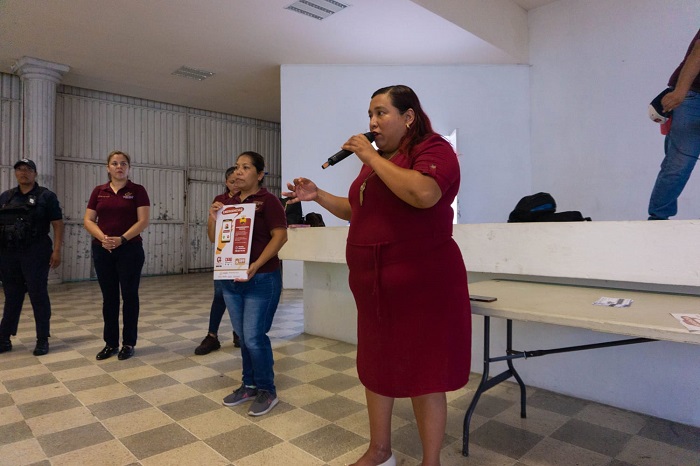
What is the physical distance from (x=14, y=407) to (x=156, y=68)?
691 centimetres

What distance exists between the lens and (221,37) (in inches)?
263

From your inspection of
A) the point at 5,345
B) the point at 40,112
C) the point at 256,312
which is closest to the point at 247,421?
the point at 256,312

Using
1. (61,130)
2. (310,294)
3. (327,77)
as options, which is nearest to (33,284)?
(310,294)

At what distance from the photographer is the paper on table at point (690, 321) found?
1.35 metres

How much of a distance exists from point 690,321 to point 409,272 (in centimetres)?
90

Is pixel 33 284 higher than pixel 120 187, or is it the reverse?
pixel 120 187

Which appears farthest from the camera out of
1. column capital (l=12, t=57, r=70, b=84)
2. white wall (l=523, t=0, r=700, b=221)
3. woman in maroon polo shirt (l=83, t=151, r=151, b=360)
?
column capital (l=12, t=57, r=70, b=84)

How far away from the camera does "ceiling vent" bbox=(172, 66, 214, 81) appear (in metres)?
8.15

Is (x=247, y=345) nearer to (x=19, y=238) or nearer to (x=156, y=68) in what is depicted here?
(x=19, y=238)

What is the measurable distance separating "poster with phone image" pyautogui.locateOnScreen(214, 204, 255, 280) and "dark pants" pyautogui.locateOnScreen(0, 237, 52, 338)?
80.9 inches

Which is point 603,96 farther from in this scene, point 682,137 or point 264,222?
point 264,222

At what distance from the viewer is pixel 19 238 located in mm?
3527

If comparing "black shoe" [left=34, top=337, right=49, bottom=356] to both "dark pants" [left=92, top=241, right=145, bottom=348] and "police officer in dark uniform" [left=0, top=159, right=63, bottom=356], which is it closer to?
"police officer in dark uniform" [left=0, top=159, right=63, bottom=356]

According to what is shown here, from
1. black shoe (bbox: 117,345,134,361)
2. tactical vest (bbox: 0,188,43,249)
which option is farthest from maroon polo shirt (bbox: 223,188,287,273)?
tactical vest (bbox: 0,188,43,249)
